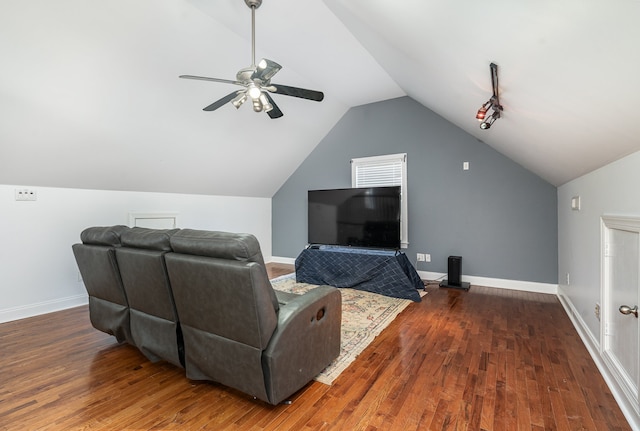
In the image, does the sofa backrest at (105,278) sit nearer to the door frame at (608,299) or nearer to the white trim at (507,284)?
the door frame at (608,299)

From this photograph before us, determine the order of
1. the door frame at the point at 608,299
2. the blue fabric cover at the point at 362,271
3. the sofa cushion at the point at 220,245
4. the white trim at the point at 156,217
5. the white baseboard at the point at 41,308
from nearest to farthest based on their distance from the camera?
1. the sofa cushion at the point at 220,245
2. the door frame at the point at 608,299
3. the white baseboard at the point at 41,308
4. the blue fabric cover at the point at 362,271
5. the white trim at the point at 156,217

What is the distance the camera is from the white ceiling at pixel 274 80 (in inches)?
51.7

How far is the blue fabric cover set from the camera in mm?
3953

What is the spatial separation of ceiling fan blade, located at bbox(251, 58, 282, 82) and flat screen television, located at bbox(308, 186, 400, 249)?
254cm

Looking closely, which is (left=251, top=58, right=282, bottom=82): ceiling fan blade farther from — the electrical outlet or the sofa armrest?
the electrical outlet

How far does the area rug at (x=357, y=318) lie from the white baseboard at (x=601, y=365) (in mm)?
1594

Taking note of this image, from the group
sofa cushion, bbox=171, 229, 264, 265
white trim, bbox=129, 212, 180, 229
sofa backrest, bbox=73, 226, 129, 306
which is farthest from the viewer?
white trim, bbox=129, 212, 180, 229

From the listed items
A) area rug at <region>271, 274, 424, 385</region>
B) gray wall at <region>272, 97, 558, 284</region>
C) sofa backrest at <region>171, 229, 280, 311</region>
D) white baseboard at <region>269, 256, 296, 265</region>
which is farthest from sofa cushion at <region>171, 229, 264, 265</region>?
white baseboard at <region>269, 256, 296, 265</region>

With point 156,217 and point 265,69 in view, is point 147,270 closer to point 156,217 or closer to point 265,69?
point 265,69

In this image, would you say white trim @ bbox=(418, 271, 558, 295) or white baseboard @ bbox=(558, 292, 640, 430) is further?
white trim @ bbox=(418, 271, 558, 295)

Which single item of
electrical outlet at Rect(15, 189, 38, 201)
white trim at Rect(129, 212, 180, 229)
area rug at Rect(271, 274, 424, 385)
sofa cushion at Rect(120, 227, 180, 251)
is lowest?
area rug at Rect(271, 274, 424, 385)

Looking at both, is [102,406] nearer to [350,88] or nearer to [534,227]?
[350,88]

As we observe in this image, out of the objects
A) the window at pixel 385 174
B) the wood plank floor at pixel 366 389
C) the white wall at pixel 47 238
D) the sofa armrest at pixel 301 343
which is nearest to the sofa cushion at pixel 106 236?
the wood plank floor at pixel 366 389

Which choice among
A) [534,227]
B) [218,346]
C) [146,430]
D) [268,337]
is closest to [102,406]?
[146,430]
